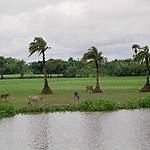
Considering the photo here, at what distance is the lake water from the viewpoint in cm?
1898

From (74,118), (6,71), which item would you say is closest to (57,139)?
(74,118)

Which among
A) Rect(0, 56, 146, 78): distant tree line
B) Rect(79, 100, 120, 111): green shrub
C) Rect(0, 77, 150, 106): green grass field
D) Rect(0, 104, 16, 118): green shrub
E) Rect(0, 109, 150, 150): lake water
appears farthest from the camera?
Rect(0, 56, 146, 78): distant tree line

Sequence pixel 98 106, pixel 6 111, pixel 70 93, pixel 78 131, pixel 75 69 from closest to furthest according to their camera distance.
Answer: pixel 78 131, pixel 6 111, pixel 98 106, pixel 70 93, pixel 75 69

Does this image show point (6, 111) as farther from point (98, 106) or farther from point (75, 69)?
point (75, 69)

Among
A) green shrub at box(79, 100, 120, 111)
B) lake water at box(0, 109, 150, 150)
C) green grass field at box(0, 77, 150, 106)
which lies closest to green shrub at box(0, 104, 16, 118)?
lake water at box(0, 109, 150, 150)

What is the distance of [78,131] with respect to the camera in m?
22.5

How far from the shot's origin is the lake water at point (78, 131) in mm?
18984

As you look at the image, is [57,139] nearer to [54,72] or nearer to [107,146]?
[107,146]

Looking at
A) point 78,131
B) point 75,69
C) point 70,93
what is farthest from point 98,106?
point 75,69

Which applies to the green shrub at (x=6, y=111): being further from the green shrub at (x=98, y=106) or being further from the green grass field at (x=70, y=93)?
the green grass field at (x=70, y=93)

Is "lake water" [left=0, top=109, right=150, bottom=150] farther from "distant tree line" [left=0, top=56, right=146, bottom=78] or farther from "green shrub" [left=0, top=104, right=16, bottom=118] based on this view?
"distant tree line" [left=0, top=56, right=146, bottom=78]

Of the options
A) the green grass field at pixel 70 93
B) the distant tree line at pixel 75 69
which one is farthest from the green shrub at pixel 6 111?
the distant tree line at pixel 75 69

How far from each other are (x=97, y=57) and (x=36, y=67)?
10240 centimetres

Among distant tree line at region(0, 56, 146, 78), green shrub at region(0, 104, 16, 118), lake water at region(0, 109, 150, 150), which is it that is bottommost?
lake water at region(0, 109, 150, 150)
